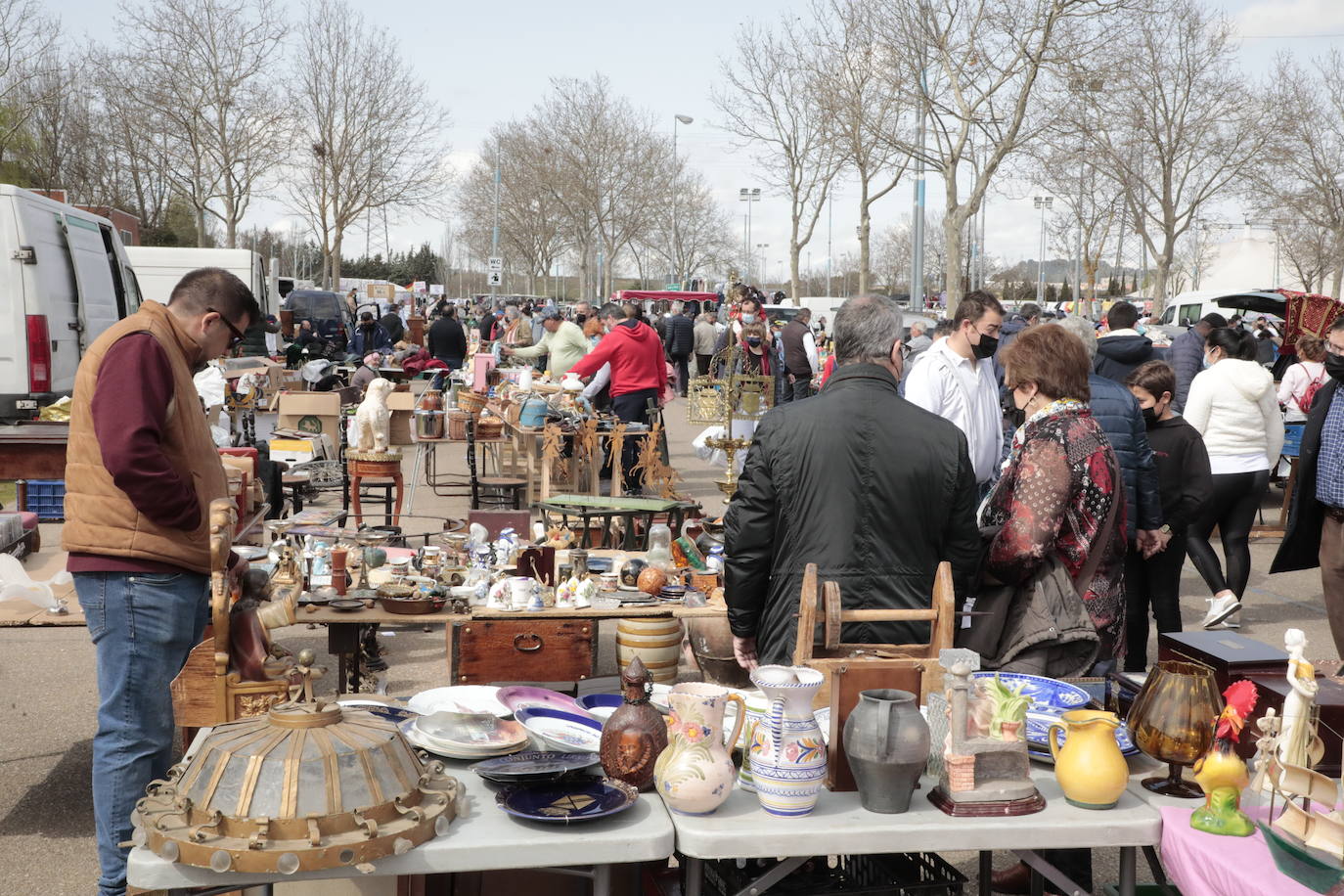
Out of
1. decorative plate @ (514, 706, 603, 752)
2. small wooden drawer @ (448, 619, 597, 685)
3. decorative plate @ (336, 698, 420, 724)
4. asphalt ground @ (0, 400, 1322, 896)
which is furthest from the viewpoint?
small wooden drawer @ (448, 619, 597, 685)

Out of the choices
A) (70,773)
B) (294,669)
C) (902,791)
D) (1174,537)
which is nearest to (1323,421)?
(1174,537)

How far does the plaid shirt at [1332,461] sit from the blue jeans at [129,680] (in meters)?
4.78

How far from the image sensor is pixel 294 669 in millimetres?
3564

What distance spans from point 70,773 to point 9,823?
19.6 inches

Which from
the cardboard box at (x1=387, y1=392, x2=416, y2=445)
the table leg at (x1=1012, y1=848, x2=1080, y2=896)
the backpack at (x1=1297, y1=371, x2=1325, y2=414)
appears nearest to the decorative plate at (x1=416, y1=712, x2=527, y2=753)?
the table leg at (x1=1012, y1=848, x2=1080, y2=896)

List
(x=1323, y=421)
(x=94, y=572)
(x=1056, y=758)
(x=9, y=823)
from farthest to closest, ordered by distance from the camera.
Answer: (x=1323, y=421) < (x=9, y=823) < (x=94, y=572) < (x=1056, y=758)

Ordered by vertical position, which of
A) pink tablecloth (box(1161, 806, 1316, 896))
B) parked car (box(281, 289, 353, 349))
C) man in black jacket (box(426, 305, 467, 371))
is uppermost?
parked car (box(281, 289, 353, 349))

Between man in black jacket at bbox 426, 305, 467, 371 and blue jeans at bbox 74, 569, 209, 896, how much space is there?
1481cm

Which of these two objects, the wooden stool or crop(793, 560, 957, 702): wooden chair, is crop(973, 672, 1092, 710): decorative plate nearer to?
crop(793, 560, 957, 702): wooden chair

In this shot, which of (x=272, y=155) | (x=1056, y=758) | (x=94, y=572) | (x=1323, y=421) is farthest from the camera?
(x=272, y=155)

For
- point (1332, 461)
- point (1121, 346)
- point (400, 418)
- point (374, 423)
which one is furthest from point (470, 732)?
point (400, 418)

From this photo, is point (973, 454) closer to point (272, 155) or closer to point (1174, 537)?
point (1174, 537)

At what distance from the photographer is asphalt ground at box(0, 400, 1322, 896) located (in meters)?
4.03

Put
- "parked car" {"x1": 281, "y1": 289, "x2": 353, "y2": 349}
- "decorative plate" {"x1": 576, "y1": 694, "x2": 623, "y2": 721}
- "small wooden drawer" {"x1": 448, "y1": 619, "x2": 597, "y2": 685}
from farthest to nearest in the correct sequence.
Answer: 1. "parked car" {"x1": 281, "y1": 289, "x2": 353, "y2": 349}
2. "small wooden drawer" {"x1": 448, "y1": 619, "x2": 597, "y2": 685}
3. "decorative plate" {"x1": 576, "y1": 694, "x2": 623, "y2": 721}
